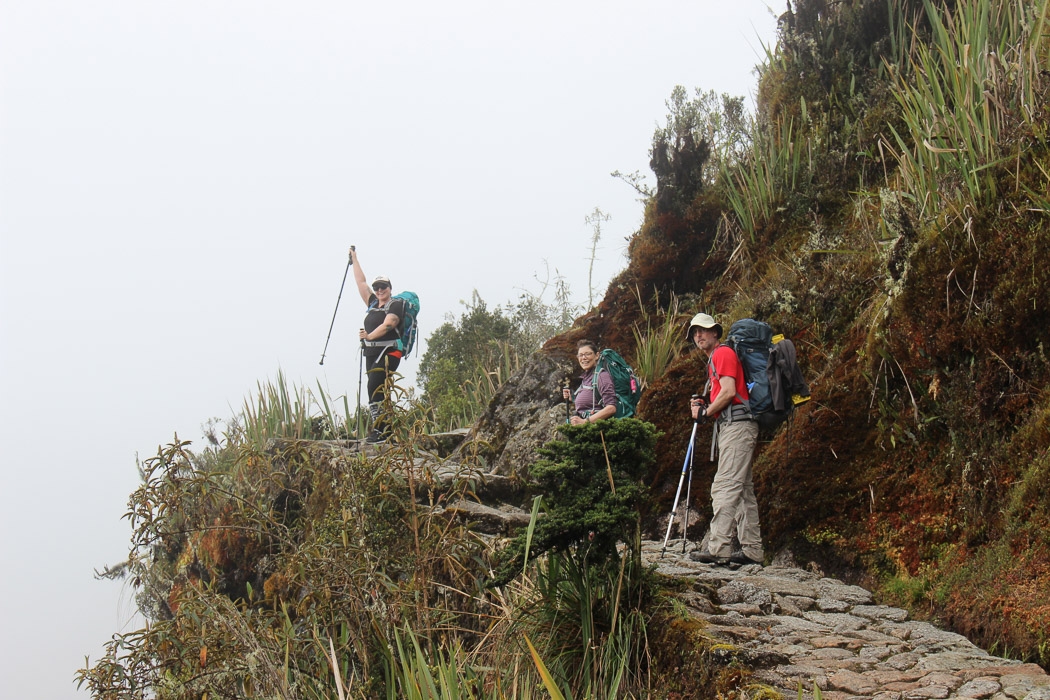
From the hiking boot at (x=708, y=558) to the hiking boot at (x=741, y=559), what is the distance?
4 cm

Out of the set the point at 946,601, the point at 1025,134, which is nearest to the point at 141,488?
the point at 946,601

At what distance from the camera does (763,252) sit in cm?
980

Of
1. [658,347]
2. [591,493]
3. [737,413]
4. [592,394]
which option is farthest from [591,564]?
[658,347]

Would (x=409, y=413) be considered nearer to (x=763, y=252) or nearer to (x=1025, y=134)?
(x=1025, y=134)

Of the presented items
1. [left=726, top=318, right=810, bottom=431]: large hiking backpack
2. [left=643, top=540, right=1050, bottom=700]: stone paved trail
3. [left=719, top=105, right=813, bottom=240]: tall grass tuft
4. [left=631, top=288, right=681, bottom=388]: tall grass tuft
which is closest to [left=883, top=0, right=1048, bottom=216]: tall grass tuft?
[left=726, top=318, right=810, bottom=431]: large hiking backpack

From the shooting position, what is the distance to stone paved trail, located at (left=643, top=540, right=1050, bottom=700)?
3.81 metres

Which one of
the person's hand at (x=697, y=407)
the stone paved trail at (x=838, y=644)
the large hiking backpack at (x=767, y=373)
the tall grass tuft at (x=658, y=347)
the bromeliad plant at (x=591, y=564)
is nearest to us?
the stone paved trail at (x=838, y=644)

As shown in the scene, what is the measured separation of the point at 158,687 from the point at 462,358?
13240 mm

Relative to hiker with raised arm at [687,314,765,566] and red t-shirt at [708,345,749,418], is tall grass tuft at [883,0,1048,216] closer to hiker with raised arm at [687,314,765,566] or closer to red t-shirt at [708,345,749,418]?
red t-shirt at [708,345,749,418]

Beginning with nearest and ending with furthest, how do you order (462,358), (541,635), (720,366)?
(541,635) < (720,366) < (462,358)

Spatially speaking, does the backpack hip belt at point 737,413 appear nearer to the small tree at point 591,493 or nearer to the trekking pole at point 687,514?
the trekking pole at point 687,514

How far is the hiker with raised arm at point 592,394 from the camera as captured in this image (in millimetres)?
7288

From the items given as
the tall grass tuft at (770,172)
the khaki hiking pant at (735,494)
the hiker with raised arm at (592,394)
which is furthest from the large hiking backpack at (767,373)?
the tall grass tuft at (770,172)

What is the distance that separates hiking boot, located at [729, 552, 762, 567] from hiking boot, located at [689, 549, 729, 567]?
0.14ft
